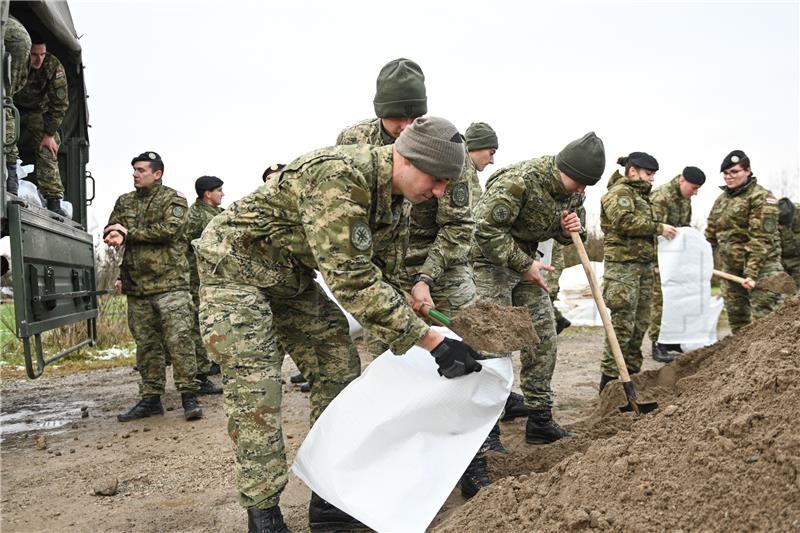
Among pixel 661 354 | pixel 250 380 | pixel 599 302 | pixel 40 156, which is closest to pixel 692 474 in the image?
pixel 250 380

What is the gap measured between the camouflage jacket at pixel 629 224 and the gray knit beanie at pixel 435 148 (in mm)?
3777

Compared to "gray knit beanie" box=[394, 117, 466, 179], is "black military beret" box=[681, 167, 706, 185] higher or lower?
higher

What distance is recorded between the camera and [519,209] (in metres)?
4.27

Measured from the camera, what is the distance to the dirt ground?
3.44 meters

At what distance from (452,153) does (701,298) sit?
5.37m

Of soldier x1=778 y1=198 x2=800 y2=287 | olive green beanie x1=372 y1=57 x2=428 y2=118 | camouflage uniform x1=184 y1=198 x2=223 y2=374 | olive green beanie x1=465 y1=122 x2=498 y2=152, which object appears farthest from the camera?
soldier x1=778 y1=198 x2=800 y2=287

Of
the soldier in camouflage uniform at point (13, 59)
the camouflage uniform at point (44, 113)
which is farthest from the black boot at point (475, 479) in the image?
→ the camouflage uniform at point (44, 113)

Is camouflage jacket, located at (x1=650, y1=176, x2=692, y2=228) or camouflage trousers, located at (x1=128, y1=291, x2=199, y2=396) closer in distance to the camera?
camouflage trousers, located at (x1=128, y1=291, x2=199, y2=396)

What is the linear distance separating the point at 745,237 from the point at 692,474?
6.18m

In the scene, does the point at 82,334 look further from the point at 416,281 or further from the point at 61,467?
the point at 416,281

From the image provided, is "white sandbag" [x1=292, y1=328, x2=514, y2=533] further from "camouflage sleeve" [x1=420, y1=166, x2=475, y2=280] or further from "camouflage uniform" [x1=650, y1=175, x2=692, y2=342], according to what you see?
"camouflage uniform" [x1=650, y1=175, x2=692, y2=342]

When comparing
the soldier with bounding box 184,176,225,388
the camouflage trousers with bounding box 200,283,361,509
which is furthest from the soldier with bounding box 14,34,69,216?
the camouflage trousers with bounding box 200,283,361,509

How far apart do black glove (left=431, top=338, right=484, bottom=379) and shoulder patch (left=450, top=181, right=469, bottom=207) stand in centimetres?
118

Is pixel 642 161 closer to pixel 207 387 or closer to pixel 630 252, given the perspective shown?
pixel 630 252
